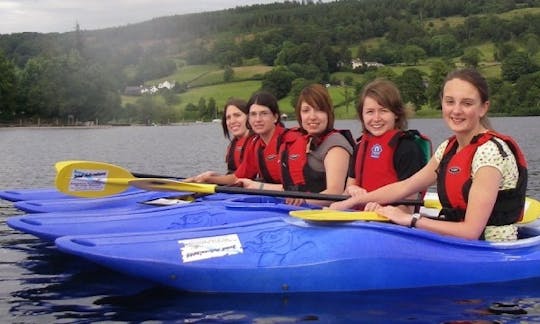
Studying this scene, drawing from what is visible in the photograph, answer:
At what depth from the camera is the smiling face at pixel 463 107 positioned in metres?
5.04

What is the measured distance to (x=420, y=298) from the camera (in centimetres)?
522

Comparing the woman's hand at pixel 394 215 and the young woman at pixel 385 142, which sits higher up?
the young woman at pixel 385 142

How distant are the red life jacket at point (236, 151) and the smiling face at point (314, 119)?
2040mm

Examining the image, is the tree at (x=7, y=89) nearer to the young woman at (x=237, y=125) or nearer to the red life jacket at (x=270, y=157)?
the young woman at (x=237, y=125)

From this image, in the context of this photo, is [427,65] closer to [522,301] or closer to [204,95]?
[204,95]

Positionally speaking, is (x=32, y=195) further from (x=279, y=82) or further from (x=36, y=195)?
(x=279, y=82)

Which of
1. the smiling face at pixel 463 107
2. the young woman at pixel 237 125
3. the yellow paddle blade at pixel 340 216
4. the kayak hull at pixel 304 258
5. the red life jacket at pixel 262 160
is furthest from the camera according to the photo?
the young woman at pixel 237 125

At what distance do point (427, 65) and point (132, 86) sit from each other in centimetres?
5513

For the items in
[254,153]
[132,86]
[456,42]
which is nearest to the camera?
[254,153]

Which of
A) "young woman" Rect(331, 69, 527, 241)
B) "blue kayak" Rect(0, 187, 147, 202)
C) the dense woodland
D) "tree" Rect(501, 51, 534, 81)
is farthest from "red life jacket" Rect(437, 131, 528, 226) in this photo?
"tree" Rect(501, 51, 534, 81)

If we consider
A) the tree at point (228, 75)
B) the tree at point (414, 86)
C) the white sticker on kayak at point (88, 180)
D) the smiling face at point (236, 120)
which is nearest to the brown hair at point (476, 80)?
the smiling face at point (236, 120)

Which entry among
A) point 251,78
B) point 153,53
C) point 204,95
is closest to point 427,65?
point 251,78

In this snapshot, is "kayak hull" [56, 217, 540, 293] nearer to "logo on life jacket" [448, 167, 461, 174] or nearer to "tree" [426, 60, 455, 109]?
"logo on life jacket" [448, 167, 461, 174]

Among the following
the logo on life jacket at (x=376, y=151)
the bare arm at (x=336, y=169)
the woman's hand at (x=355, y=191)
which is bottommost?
the woman's hand at (x=355, y=191)
